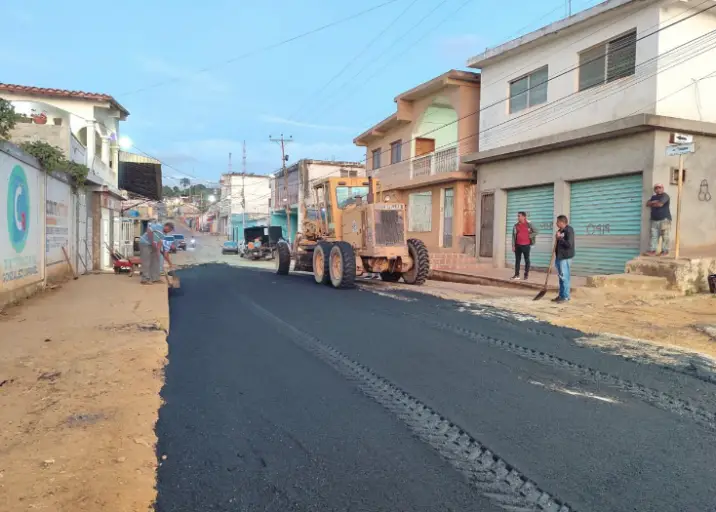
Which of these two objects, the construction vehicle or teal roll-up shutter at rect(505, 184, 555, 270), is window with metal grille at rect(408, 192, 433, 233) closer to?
teal roll-up shutter at rect(505, 184, 555, 270)

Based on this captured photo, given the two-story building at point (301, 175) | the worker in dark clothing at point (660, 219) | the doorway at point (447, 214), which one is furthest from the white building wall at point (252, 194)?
the worker in dark clothing at point (660, 219)

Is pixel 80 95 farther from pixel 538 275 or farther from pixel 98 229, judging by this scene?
pixel 538 275

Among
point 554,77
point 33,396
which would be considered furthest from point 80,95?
point 33,396

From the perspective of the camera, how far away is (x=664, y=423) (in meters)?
4.17

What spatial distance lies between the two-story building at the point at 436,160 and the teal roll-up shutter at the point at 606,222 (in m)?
4.48

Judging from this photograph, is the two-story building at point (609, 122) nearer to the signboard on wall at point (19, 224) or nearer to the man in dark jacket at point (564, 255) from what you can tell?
the man in dark jacket at point (564, 255)

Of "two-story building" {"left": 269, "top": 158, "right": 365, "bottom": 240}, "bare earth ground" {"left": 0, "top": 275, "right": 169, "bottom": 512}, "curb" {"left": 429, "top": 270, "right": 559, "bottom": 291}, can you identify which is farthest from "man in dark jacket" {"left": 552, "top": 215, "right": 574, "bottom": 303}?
"two-story building" {"left": 269, "top": 158, "right": 365, "bottom": 240}

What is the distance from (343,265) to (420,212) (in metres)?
12.8

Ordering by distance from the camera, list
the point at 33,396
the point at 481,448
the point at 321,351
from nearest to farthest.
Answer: the point at 481,448 → the point at 33,396 → the point at 321,351

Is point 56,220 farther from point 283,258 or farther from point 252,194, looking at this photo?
point 252,194

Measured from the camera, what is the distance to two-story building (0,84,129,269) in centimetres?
1688

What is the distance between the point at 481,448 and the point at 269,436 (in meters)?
1.42

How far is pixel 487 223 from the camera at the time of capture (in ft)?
65.6

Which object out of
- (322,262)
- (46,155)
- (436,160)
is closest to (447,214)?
(436,160)
